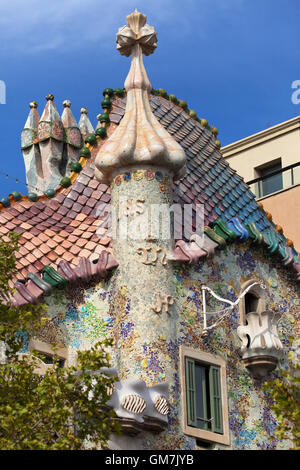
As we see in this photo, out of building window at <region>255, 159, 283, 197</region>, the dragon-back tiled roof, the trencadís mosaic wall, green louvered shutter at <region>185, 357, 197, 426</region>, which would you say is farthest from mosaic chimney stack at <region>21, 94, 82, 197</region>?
green louvered shutter at <region>185, 357, 197, 426</region>

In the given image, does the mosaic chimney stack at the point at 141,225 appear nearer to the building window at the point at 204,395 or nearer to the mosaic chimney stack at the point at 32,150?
the building window at the point at 204,395

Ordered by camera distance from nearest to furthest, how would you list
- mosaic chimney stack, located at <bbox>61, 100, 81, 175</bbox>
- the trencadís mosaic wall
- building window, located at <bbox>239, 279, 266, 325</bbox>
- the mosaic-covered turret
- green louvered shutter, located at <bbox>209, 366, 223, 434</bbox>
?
the trencadís mosaic wall
green louvered shutter, located at <bbox>209, 366, 223, 434</bbox>
building window, located at <bbox>239, 279, 266, 325</bbox>
the mosaic-covered turret
mosaic chimney stack, located at <bbox>61, 100, 81, 175</bbox>

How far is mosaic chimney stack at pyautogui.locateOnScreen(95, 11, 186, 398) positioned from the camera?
15.2 meters

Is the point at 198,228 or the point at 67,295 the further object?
the point at 198,228

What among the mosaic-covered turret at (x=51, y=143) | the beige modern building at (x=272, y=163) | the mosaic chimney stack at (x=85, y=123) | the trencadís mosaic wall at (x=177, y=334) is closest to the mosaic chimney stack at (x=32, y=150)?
the mosaic-covered turret at (x=51, y=143)

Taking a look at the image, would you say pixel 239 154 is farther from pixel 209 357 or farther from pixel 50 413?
pixel 50 413

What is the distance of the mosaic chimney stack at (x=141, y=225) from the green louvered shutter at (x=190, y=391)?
333mm

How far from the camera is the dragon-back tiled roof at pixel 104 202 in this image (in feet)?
53.6

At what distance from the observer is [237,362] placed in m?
16.4

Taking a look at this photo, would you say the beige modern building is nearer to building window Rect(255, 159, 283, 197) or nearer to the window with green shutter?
building window Rect(255, 159, 283, 197)

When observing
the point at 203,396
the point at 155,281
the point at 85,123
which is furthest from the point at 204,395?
the point at 85,123

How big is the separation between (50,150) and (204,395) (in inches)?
228
